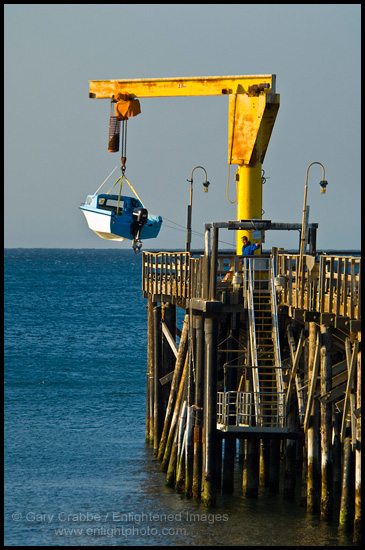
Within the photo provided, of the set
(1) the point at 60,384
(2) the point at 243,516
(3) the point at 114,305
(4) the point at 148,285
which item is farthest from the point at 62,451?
(3) the point at 114,305

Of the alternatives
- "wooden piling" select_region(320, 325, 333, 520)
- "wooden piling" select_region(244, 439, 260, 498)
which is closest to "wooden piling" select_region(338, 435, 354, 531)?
"wooden piling" select_region(320, 325, 333, 520)

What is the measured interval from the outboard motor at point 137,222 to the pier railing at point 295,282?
298 centimetres

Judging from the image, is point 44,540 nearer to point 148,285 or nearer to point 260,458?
point 260,458

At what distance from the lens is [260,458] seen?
30375 millimetres

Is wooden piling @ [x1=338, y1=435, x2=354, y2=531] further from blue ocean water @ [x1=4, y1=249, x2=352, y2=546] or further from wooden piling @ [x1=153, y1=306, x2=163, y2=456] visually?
wooden piling @ [x1=153, y1=306, x2=163, y2=456]

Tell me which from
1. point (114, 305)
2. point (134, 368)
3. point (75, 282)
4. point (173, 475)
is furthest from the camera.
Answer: point (75, 282)

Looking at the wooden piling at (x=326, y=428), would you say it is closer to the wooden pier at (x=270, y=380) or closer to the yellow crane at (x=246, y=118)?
the wooden pier at (x=270, y=380)

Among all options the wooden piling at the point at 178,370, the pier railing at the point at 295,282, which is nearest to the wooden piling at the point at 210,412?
the pier railing at the point at 295,282

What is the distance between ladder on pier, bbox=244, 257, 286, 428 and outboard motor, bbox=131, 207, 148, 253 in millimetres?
8645

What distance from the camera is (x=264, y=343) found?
2900 centimetres

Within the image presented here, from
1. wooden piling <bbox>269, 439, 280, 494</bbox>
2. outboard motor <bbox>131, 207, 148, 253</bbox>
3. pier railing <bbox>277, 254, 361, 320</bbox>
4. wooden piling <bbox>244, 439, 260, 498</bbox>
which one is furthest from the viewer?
outboard motor <bbox>131, 207, 148, 253</bbox>

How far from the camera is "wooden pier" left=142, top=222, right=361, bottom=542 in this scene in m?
25.0

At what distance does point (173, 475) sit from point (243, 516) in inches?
140

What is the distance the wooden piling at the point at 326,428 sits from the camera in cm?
2555
